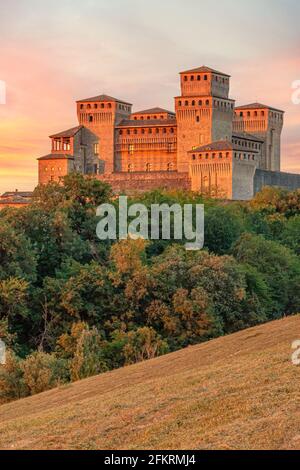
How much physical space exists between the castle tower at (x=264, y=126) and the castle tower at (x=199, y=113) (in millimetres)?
9176

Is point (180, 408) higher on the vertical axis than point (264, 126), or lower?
lower

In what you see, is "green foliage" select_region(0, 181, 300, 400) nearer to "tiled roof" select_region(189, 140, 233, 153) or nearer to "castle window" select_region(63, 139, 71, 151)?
"tiled roof" select_region(189, 140, 233, 153)

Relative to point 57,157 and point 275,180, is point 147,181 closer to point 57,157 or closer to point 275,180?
point 57,157

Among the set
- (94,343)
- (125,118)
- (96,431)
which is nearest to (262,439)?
(96,431)

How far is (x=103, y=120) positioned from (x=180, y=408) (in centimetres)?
Result: 7449

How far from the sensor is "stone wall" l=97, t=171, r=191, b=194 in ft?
247

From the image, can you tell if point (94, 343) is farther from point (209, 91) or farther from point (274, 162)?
point (274, 162)

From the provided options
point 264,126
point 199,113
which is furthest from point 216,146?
point 264,126

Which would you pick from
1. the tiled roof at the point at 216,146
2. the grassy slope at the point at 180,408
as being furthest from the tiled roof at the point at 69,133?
the grassy slope at the point at 180,408

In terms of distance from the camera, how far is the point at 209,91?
8250cm

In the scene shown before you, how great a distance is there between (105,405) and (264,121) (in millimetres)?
80419

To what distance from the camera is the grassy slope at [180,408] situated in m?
11.0

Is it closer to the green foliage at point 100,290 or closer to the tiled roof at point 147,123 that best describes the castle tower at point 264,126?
the tiled roof at point 147,123

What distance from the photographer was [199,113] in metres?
81.2
